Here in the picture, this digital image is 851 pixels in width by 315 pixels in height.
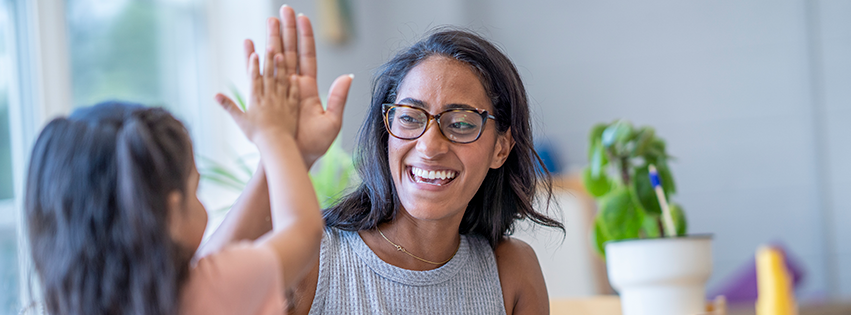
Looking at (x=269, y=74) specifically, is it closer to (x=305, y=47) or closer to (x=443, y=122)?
(x=305, y=47)

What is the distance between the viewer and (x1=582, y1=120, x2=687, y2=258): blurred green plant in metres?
1.49

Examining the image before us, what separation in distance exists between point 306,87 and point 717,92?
3282 millimetres

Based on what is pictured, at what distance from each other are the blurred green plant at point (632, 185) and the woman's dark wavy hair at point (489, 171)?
0.45 feet

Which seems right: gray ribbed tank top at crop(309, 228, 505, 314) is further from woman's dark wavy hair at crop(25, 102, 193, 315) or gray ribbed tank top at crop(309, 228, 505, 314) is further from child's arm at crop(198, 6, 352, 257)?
woman's dark wavy hair at crop(25, 102, 193, 315)

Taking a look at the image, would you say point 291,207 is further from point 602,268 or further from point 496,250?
point 602,268

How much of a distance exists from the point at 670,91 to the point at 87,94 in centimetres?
293

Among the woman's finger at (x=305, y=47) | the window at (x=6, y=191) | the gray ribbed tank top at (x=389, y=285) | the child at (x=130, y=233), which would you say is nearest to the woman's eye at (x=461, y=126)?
the gray ribbed tank top at (x=389, y=285)

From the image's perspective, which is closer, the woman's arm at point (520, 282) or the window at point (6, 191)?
the woman's arm at point (520, 282)

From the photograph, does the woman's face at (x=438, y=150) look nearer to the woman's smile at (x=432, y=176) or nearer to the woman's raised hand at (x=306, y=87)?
the woman's smile at (x=432, y=176)

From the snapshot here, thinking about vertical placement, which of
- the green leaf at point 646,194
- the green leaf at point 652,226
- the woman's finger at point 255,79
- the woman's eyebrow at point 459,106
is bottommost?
the green leaf at point 652,226

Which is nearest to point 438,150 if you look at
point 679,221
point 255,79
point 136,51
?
point 255,79

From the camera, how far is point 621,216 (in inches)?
60.0

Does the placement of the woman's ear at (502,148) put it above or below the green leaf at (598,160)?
above

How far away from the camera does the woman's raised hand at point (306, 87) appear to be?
972 millimetres
